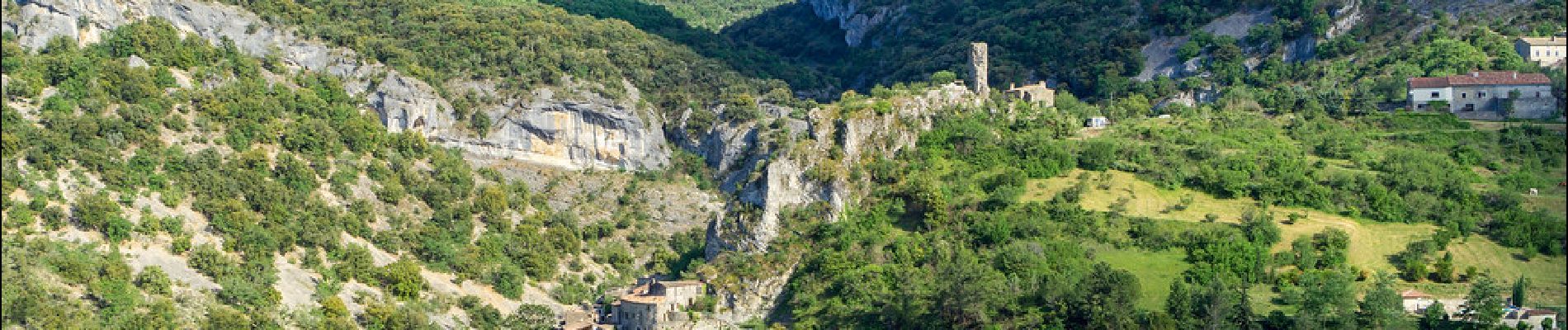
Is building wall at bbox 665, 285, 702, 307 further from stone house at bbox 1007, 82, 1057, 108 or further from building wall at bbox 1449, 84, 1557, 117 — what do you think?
building wall at bbox 1449, 84, 1557, 117

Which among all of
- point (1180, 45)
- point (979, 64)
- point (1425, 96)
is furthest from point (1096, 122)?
point (1180, 45)

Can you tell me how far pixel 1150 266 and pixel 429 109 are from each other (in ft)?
142

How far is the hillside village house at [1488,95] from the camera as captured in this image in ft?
357

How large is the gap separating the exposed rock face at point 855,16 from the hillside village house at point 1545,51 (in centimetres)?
5228

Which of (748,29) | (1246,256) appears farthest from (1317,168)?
(748,29)

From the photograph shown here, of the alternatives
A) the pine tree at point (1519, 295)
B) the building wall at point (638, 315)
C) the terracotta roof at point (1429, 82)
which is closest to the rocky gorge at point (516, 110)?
the building wall at point (638, 315)

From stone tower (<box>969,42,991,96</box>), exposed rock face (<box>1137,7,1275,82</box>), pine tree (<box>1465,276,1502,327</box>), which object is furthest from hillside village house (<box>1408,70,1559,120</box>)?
pine tree (<box>1465,276,1502,327</box>)

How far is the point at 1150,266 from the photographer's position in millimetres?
91000

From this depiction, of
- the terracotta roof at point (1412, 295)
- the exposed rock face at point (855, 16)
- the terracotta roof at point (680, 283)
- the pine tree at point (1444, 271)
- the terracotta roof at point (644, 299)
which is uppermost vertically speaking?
the exposed rock face at point (855, 16)

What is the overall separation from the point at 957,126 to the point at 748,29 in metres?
64.2

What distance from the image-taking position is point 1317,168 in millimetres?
101312

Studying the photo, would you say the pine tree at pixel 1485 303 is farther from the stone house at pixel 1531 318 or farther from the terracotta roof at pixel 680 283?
the terracotta roof at pixel 680 283

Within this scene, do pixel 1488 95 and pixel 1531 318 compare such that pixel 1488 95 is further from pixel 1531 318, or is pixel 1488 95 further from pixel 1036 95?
pixel 1531 318

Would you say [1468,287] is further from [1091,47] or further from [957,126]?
[1091,47]
